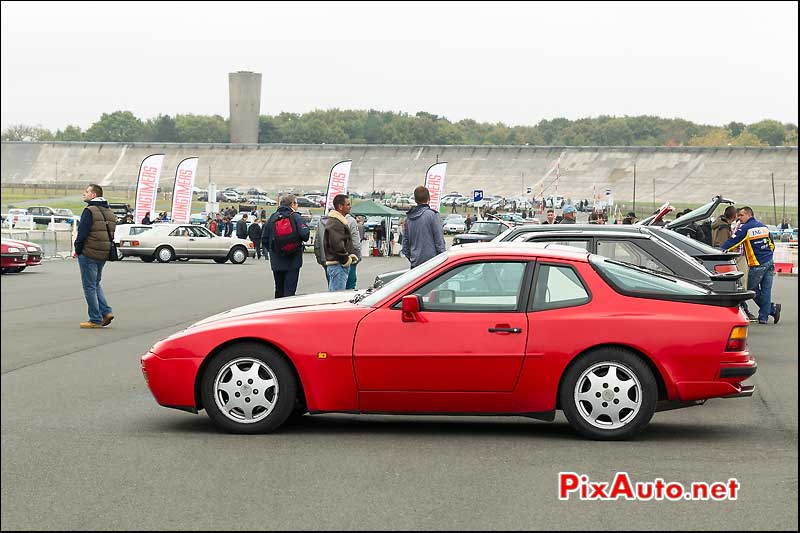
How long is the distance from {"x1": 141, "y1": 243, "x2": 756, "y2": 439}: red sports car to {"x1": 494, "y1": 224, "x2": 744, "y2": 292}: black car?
111 inches

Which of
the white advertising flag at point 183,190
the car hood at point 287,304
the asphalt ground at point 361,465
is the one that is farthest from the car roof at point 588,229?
the white advertising flag at point 183,190

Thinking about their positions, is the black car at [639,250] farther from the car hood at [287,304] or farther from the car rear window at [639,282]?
the car hood at [287,304]

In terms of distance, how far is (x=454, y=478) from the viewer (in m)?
6.10

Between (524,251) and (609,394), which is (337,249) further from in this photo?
(609,394)

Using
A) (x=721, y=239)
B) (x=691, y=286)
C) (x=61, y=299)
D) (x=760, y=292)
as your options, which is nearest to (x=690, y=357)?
(x=691, y=286)

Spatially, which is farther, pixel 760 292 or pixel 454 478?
pixel 760 292

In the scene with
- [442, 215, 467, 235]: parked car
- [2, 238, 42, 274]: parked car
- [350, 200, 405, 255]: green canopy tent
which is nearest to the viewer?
[2, 238, 42, 274]: parked car

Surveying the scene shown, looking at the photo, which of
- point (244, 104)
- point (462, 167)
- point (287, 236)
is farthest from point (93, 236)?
point (244, 104)

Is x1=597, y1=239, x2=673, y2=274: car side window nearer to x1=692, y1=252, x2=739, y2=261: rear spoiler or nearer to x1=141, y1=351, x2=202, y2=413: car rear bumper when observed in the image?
x1=692, y1=252, x2=739, y2=261: rear spoiler

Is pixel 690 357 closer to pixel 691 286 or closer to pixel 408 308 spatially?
pixel 691 286

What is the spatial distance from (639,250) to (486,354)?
3.70m

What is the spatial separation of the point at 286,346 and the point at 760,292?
1110 centimetres

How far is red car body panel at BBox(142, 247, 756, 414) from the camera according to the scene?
7164 millimetres

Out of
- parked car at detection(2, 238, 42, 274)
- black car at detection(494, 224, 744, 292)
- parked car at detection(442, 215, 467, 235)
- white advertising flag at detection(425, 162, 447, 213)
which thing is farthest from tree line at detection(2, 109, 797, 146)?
black car at detection(494, 224, 744, 292)
